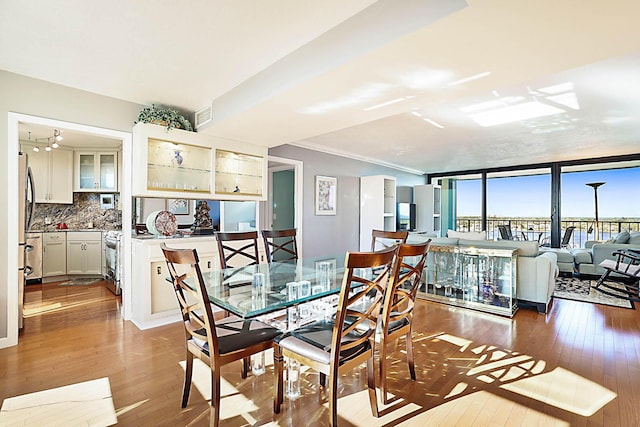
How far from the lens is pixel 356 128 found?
443 cm

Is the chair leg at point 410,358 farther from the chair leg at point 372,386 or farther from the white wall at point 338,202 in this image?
the white wall at point 338,202

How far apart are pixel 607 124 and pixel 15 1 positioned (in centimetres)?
624

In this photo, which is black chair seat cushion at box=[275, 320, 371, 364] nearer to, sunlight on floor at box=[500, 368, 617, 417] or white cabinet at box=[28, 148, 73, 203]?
sunlight on floor at box=[500, 368, 617, 417]

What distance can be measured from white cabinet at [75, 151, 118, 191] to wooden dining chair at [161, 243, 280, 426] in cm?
493

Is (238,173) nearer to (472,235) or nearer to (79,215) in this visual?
(472,235)

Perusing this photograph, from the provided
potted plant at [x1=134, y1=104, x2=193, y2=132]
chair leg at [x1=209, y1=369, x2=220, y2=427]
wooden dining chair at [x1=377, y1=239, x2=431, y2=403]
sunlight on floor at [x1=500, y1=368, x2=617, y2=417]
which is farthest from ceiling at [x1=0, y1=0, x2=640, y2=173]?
sunlight on floor at [x1=500, y1=368, x2=617, y2=417]

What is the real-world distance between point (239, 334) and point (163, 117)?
2.65 metres

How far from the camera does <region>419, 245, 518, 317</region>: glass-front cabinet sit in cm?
382

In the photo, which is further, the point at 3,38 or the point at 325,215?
the point at 325,215

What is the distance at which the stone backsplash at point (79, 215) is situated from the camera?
17.7 ft

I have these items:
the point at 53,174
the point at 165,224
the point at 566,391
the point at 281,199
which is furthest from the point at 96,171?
the point at 566,391

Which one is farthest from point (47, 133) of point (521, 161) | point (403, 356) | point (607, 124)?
point (521, 161)

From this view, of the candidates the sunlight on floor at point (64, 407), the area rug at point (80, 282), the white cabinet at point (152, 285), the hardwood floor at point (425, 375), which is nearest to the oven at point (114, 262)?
the area rug at point (80, 282)

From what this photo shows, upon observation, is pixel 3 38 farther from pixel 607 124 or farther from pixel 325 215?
pixel 607 124
